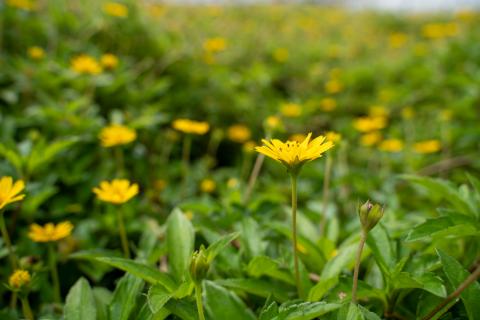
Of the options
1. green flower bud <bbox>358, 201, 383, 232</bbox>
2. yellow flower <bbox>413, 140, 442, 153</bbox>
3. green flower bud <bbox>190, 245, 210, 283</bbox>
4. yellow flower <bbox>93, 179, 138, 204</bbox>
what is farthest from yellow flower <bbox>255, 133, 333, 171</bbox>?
yellow flower <bbox>413, 140, 442, 153</bbox>

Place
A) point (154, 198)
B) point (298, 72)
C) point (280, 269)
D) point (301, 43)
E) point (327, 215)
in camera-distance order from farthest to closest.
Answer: point (301, 43) → point (298, 72) → point (154, 198) → point (327, 215) → point (280, 269)

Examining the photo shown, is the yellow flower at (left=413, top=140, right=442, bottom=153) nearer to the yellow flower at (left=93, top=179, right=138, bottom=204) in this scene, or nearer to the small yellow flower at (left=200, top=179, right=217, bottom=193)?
the small yellow flower at (left=200, top=179, right=217, bottom=193)

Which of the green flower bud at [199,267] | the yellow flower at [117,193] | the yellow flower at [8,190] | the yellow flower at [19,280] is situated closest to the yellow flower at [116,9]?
the yellow flower at [117,193]

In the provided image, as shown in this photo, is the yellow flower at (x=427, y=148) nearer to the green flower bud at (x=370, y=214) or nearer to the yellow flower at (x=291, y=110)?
the yellow flower at (x=291, y=110)

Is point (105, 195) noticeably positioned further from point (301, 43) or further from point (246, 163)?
point (301, 43)

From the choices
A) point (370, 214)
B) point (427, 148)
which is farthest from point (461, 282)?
point (427, 148)

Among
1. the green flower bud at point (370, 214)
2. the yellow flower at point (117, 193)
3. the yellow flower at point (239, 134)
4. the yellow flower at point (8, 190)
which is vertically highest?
the green flower bud at point (370, 214)

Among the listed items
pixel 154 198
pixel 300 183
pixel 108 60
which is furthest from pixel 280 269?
pixel 108 60
